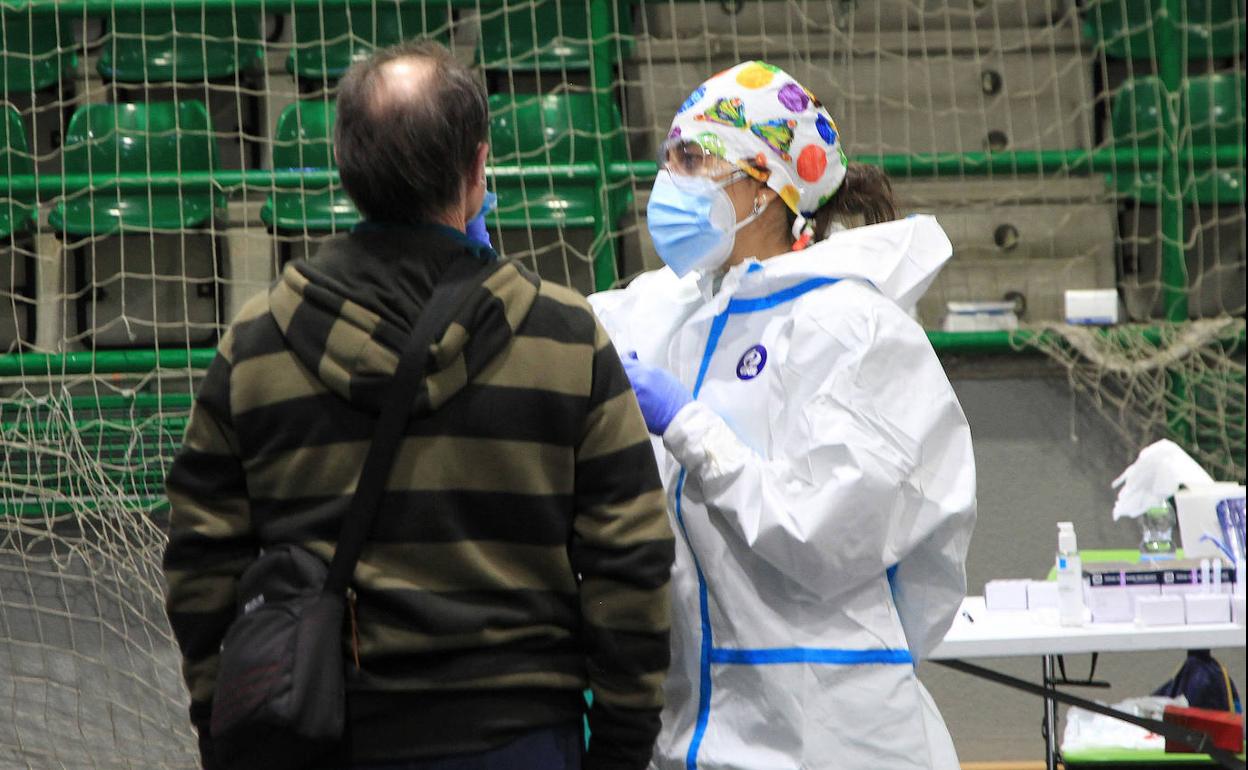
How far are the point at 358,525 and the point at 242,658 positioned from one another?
15 cm

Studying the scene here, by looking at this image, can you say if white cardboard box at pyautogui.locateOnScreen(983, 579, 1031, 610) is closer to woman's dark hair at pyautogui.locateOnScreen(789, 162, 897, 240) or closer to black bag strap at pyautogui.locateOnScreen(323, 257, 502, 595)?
woman's dark hair at pyautogui.locateOnScreen(789, 162, 897, 240)

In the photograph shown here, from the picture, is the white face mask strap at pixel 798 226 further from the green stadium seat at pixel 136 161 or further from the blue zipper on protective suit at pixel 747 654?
the green stadium seat at pixel 136 161

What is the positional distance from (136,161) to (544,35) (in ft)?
4.23

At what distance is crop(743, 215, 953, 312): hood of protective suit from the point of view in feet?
5.57

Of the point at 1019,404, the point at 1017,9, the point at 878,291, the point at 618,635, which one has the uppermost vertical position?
the point at 1017,9

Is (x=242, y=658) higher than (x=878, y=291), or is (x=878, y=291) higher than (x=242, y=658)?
(x=878, y=291)

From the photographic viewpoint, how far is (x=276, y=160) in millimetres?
4020

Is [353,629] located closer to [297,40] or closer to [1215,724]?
[1215,724]

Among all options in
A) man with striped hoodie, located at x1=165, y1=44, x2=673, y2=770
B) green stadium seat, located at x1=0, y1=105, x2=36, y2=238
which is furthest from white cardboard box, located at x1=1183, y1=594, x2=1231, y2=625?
green stadium seat, located at x1=0, y1=105, x2=36, y2=238

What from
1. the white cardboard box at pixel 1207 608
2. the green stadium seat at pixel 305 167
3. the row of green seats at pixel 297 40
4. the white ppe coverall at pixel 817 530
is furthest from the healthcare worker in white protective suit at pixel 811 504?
the row of green seats at pixel 297 40

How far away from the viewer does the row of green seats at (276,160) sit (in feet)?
12.8

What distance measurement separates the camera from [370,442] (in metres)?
1.21

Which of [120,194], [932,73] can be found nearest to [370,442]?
[120,194]

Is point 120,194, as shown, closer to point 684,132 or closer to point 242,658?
point 684,132
